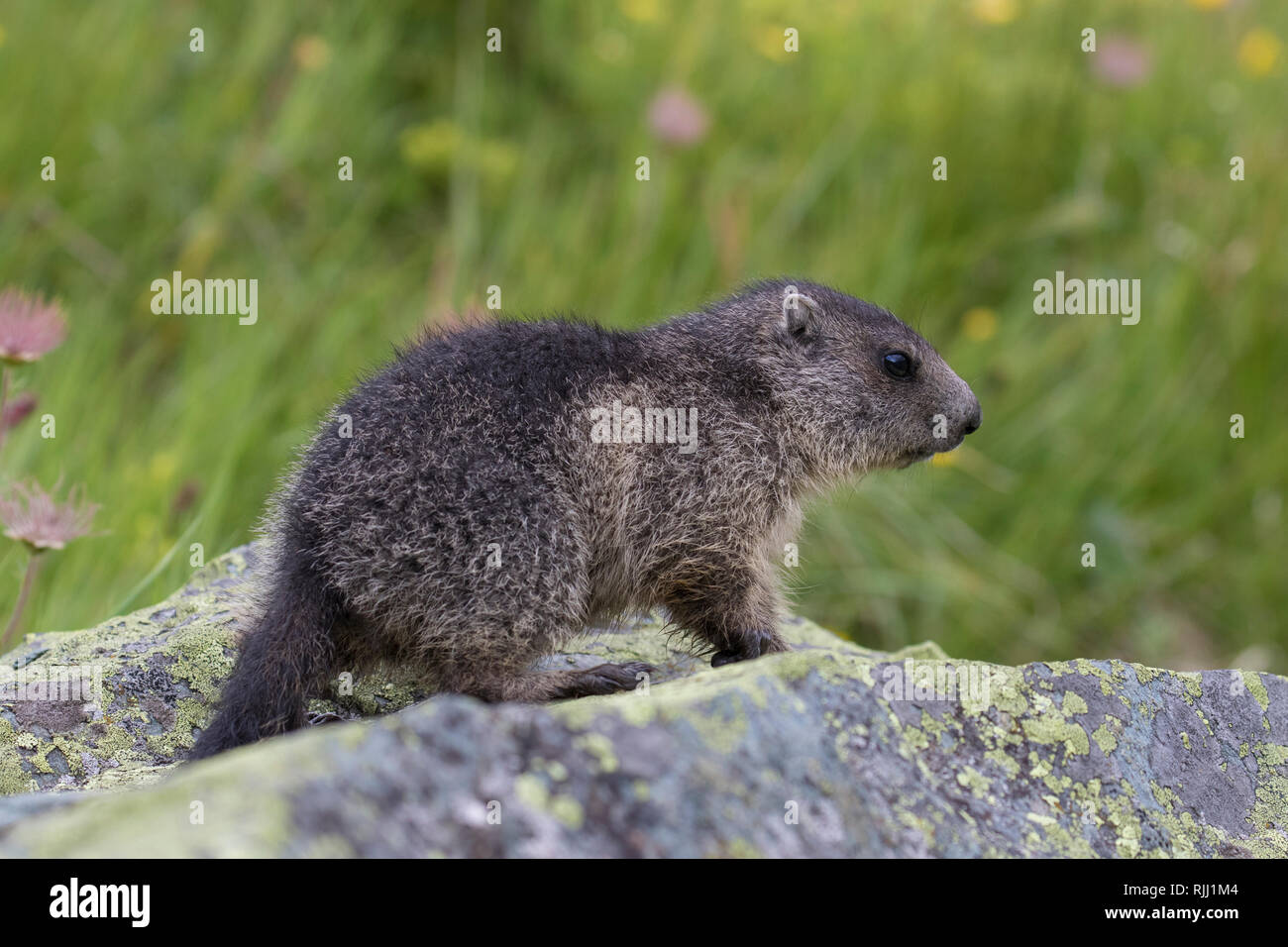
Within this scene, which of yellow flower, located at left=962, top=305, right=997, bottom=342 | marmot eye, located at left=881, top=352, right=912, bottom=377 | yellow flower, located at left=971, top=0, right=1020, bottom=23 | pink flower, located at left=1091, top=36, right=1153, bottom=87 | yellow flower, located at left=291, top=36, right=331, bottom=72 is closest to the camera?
marmot eye, located at left=881, top=352, right=912, bottom=377

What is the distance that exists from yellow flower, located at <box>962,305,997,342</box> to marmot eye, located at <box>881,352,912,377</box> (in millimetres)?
3019

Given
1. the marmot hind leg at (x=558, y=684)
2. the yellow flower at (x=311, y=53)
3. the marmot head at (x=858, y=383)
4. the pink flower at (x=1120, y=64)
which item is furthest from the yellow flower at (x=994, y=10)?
the marmot hind leg at (x=558, y=684)

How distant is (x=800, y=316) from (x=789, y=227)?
3.52 m

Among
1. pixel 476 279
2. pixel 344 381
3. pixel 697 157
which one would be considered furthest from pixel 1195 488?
pixel 344 381

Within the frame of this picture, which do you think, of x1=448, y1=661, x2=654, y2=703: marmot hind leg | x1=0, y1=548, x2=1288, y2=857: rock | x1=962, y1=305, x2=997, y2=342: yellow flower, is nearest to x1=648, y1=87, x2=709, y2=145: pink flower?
x1=962, y1=305, x2=997, y2=342: yellow flower

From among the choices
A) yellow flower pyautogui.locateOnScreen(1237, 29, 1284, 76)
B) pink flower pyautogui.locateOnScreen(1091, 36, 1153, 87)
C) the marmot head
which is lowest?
the marmot head

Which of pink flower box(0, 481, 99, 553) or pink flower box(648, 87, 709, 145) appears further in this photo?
pink flower box(648, 87, 709, 145)

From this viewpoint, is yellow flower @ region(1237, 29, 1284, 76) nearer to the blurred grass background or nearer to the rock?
the blurred grass background

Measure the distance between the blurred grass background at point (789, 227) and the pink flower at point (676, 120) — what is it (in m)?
0.04

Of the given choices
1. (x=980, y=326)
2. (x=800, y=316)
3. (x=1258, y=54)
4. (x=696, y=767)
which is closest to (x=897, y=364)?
(x=800, y=316)

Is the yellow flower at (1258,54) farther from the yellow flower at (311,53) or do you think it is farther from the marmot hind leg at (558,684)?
the marmot hind leg at (558,684)

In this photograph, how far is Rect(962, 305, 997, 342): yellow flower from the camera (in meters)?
8.75

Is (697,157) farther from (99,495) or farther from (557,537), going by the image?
(557,537)
